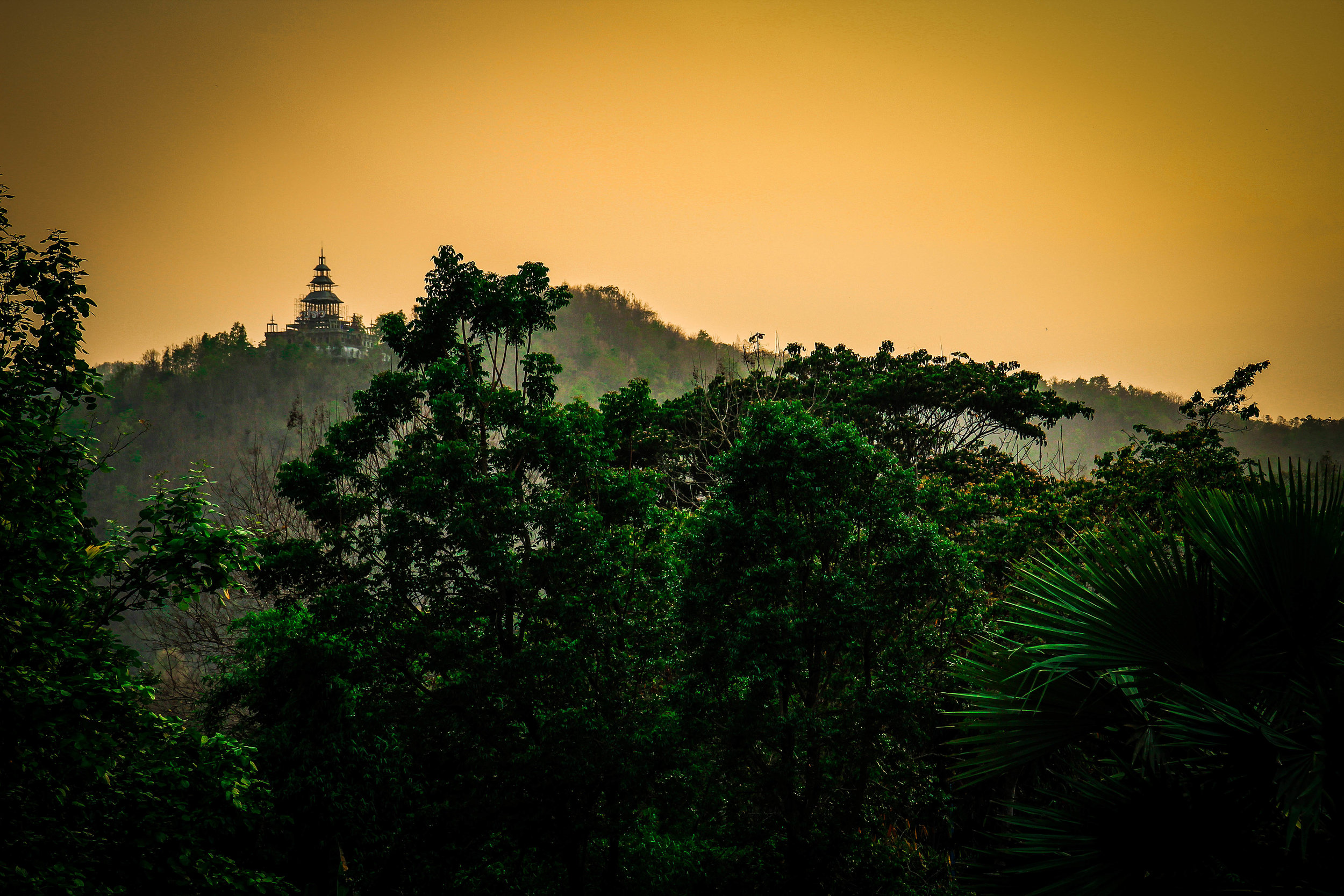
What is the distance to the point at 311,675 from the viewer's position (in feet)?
33.0

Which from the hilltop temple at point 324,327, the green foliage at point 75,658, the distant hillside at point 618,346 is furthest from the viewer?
the hilltop temple at point 324,327

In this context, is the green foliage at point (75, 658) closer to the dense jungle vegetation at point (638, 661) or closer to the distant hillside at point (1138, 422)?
the dense jungle vegetation at point (638, 661)

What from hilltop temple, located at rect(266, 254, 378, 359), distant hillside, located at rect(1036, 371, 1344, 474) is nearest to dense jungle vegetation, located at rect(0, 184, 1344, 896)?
distant hillside, located at rect(1036, 371, 1344, 474)

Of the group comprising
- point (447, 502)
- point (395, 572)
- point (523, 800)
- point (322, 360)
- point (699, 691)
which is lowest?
point (523, 800)

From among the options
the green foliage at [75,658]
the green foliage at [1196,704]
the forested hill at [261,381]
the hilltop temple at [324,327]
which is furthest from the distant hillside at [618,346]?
the green foliage at [1196,704]

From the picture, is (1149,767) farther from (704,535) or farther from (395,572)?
(395,572)

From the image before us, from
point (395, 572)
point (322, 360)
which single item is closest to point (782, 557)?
point (395, 572)

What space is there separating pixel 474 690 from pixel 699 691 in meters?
2.51

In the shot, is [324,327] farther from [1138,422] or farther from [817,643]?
[817,643]

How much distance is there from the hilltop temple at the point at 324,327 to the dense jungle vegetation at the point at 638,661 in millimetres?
61176

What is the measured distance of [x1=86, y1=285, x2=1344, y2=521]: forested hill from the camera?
44.5 metres

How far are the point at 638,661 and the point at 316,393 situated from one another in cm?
5485

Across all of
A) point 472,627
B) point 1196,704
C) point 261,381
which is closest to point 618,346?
point 261,381

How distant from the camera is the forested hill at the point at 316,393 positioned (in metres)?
44.5
